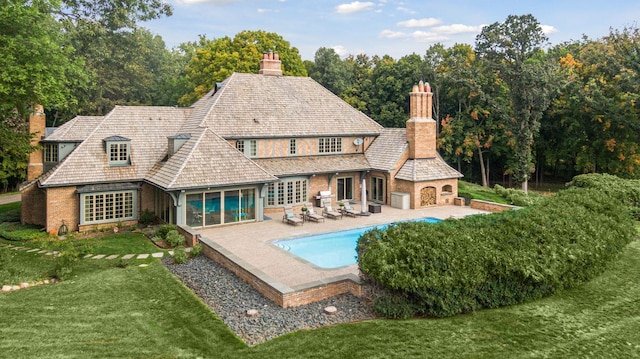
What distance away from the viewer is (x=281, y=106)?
26500mm

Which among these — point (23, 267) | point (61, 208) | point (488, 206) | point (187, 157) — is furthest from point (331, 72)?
point (23, 267)

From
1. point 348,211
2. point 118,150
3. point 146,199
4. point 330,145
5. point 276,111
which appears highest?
point 276,111

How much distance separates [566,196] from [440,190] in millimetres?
9769

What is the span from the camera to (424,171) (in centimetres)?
2522

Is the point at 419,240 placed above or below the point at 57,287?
above

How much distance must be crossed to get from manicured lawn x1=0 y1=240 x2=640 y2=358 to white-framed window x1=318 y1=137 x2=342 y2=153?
15.9 m

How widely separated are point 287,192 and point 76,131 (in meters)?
11.1

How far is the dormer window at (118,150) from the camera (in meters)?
20.5

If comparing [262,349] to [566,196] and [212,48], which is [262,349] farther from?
[212,48]

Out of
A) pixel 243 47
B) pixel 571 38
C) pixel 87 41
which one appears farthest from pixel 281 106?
pixel 571 38

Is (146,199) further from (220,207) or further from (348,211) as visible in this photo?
(348,211)

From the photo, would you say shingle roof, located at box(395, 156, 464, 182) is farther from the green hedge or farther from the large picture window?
the green hedge

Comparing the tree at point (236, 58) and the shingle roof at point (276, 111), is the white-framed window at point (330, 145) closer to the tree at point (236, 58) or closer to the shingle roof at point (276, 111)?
the shingle roof at point (276, 111)

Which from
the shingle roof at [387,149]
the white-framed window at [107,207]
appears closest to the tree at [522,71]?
the shingle roof at [387,149]
